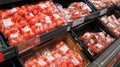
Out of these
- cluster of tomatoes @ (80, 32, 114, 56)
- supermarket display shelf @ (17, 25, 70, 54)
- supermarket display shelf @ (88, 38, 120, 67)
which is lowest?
cluster of tomatoes @ (80, 32, 114, 56)

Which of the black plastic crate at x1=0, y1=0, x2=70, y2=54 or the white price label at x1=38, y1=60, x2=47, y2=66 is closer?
the black plastic crate at x1=0, y1=0, x2=70, y2=54

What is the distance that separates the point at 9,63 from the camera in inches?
79.5

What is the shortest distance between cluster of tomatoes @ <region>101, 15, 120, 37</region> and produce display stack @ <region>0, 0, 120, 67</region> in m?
0.06

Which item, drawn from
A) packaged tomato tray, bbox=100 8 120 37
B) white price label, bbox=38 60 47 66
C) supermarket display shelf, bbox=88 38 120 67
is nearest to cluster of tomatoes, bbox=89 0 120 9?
packaged tomato tray, bbox=100 8 120 37

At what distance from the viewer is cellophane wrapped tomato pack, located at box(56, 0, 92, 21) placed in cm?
271

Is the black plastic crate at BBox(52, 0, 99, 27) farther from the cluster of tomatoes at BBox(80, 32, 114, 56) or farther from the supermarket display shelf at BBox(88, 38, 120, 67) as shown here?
the supermarket display shelf at BBox(88, 38, 120, 67)

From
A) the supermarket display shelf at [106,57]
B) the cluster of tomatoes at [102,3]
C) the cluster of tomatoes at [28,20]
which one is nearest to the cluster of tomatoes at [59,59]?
the cluster of tomatoes at [28,20]

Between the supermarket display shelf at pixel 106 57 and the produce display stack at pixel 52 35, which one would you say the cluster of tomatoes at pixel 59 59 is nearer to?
the produce display stack at pixel 52 35

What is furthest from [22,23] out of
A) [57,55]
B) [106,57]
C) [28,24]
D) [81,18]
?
[106,57]

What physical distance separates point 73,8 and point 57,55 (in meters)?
0.90

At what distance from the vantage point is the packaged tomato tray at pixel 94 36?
2.75 meters

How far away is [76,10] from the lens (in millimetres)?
2932

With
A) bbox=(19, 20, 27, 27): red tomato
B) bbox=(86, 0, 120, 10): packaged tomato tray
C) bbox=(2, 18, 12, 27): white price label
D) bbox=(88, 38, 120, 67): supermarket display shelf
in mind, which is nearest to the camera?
bbox=(88, 38, 120, 67): supermarket display shelf

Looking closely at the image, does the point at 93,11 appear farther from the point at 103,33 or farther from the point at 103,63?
the point at 103,63
